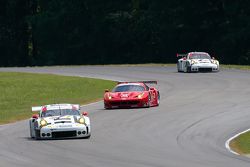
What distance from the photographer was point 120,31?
3467 inches

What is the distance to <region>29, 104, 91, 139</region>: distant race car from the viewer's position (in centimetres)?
2605

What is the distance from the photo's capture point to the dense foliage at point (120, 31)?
80.2 metres

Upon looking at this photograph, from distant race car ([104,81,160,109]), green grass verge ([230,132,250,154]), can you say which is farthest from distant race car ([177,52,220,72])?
green grass verge ([230,132,250,154])

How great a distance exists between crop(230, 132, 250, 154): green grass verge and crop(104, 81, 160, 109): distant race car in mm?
9845

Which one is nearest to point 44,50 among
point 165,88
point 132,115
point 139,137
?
point 165,88

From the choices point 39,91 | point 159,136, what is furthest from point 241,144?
point 39,91

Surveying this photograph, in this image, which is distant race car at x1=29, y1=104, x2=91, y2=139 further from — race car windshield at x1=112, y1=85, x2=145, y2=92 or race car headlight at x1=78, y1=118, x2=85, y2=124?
race car windshield at x1=112, y1=85, x2=145, y2=92

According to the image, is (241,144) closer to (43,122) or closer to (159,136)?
(159,136)

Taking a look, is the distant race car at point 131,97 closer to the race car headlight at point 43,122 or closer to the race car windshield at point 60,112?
the race car windshield at point 60,112

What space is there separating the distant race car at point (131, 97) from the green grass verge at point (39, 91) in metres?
3.62

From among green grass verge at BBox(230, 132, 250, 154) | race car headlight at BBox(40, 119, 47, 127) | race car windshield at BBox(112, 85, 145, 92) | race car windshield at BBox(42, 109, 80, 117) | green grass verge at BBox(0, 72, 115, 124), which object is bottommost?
green grass verge at BBox(0, 72, 115, 124)

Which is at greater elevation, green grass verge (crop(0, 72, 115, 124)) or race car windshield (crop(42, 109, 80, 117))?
race car windshield (crop(42, 109, 80, 117))

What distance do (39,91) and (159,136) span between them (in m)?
24.1

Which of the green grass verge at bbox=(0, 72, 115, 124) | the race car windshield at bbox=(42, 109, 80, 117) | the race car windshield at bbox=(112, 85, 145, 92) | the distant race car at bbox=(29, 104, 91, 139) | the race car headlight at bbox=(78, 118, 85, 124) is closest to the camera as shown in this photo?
the distant race car at bbox=(29, 104, 91, 139)
